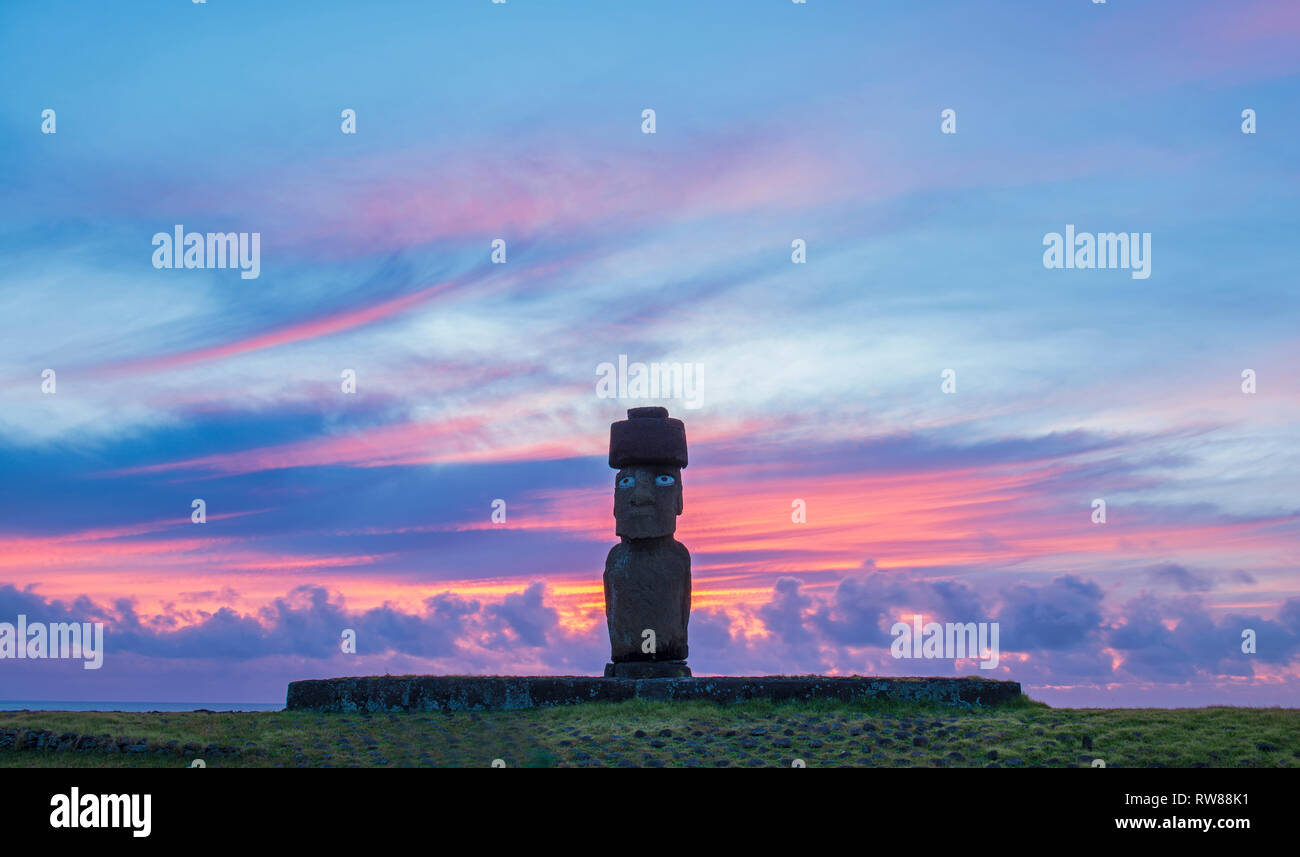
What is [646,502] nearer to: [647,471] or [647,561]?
[647,471]

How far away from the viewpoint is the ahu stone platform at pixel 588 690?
21.1m

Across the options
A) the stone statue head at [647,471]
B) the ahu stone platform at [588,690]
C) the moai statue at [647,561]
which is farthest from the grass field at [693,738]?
the stone statue head at [647,471]

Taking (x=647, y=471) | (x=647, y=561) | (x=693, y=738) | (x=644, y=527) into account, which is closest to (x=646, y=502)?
(x=644, y=527)

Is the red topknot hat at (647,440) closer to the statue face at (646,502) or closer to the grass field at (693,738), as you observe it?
the statue face at (646,502)

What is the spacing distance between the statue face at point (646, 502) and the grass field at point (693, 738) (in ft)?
12.8

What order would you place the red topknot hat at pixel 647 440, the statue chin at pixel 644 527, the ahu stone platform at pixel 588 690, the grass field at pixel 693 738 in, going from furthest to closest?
Answer: 1. the red topknot hat at pixel 647 440
2. the statue chin at pixel 644 527
3. the ahu stone platform at pixel 588 690
4. the grass field at pixel 693 738

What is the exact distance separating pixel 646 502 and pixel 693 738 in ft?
21.1

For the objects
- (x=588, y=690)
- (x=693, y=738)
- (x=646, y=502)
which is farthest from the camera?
(x=646, y=502)

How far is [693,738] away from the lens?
17859mm

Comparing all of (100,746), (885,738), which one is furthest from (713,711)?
(100,746)

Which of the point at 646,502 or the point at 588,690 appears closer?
the point at 588,690

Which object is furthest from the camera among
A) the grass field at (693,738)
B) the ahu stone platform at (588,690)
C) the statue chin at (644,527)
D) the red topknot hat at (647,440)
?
the red topknot hat at (647,440)
